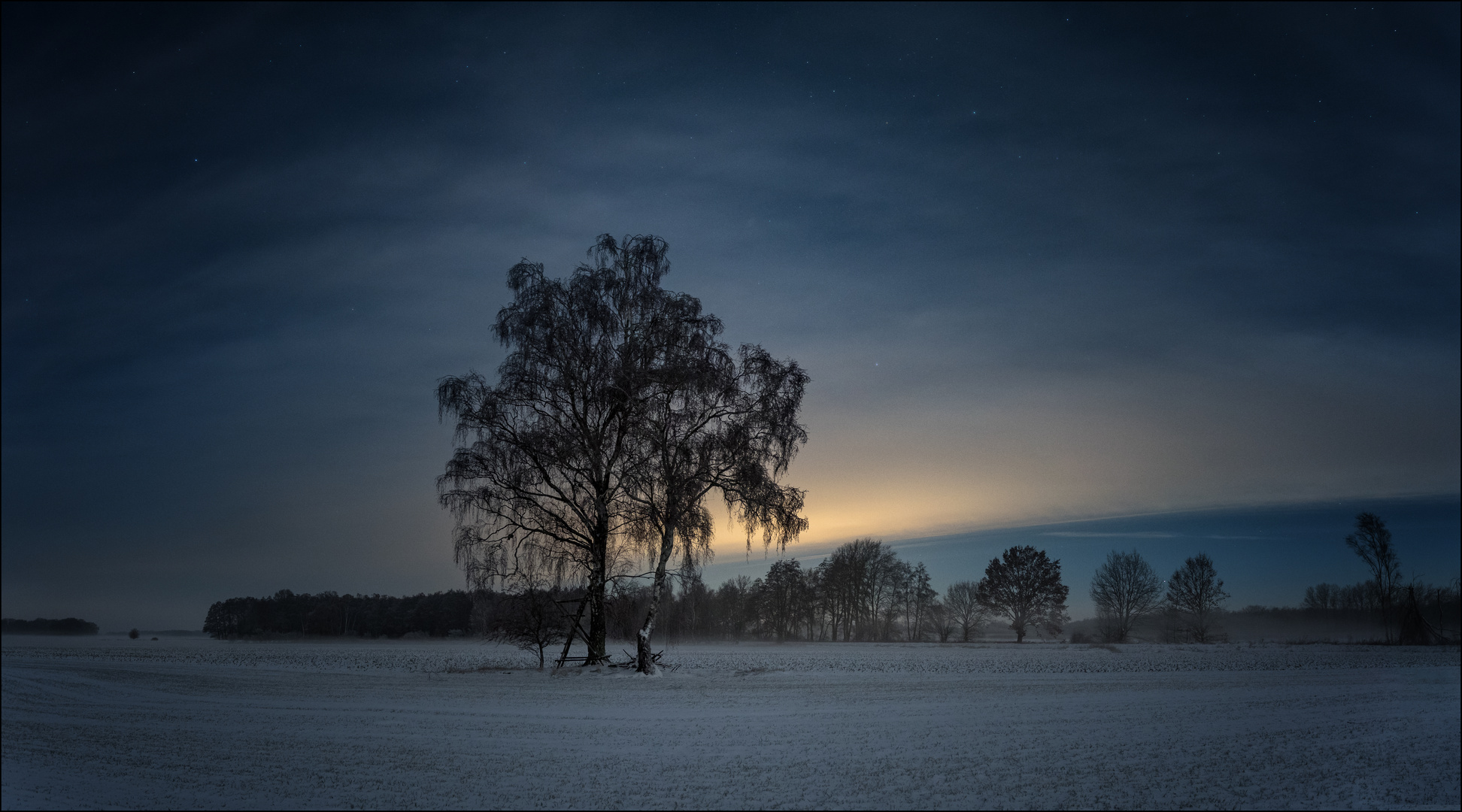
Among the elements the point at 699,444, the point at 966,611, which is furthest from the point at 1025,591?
the point at 699,444

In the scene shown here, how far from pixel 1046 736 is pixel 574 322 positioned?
64.2 feet

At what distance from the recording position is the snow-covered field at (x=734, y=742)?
24.6 feet

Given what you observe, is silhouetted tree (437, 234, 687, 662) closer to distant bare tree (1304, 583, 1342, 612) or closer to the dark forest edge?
the dark forest edge

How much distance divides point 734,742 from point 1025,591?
223ft

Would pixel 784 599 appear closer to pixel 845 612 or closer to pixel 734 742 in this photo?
pixel 845 612

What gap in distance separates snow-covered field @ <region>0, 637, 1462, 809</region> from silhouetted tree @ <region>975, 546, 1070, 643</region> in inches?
1986

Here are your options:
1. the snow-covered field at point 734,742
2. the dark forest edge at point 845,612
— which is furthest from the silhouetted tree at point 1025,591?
the snow-covered field at point 734,742

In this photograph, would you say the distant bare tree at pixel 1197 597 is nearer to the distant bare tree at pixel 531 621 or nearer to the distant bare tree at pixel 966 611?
the distant bare tree at pixel 966 611

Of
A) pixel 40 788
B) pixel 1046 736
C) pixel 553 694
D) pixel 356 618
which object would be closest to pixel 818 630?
pixel 356 618

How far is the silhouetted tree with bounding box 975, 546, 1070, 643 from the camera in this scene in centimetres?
6925

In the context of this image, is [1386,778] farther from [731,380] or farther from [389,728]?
[731,380]

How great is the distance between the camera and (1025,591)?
70.5 m

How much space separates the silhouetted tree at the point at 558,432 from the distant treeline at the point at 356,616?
3666 cm

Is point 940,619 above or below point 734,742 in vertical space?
below
